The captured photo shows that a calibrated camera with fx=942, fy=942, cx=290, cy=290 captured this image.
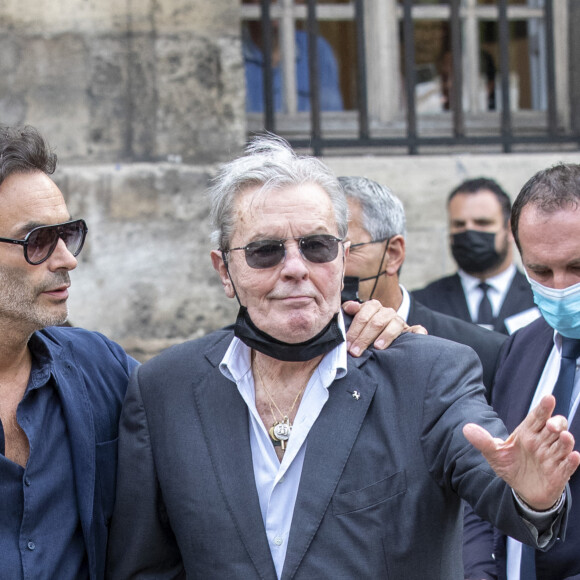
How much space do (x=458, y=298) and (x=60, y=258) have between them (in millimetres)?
2897

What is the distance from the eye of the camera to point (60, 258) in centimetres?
294

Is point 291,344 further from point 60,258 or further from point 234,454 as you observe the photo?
point 60,258

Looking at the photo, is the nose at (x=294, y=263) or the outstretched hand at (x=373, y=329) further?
the outstretched hand at (x=373, y=329)

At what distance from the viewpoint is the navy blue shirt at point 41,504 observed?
2625 mm

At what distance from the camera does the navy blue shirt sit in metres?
2.62

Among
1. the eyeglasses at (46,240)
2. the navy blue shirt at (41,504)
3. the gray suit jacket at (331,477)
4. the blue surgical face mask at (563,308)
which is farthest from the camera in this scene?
the blue surgical face mask at (563,308)

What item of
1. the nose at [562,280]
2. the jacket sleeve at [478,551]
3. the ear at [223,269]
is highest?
the ear at [223,269]

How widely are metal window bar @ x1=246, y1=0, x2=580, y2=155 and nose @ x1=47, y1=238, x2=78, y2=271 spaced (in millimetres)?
2974

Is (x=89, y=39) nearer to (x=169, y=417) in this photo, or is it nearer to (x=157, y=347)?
(x=157, y=347)

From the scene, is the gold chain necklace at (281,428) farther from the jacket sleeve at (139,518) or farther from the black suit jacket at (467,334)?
the black suit jacket at (467,334)

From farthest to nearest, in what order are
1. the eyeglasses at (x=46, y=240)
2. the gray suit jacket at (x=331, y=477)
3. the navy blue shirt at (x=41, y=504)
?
the eyeglasses at (x=46, y=240), the navy blue shirt at (x=41, y=504), the gray suit jacket at (x=331, y=477)

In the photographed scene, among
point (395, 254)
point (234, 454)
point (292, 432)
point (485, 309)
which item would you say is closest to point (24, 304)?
point (234, 454)

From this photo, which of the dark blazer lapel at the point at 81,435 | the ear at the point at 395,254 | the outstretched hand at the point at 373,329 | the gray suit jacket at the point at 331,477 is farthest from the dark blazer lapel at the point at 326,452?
the ear at the point at 395,254

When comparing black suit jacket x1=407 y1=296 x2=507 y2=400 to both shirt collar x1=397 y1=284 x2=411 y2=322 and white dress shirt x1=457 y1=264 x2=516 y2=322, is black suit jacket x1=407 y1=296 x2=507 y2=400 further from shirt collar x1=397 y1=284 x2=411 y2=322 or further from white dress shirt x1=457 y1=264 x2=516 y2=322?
white dress shirt x1=457 y1=264 x2=516 y2=322
